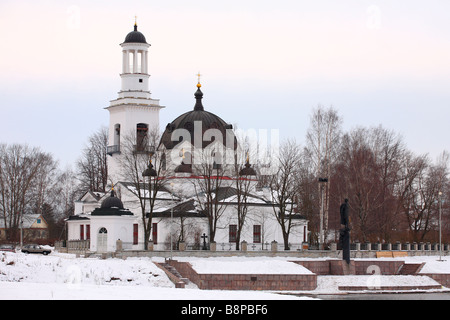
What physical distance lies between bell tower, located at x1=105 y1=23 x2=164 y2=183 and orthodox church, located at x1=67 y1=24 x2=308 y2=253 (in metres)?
0.09

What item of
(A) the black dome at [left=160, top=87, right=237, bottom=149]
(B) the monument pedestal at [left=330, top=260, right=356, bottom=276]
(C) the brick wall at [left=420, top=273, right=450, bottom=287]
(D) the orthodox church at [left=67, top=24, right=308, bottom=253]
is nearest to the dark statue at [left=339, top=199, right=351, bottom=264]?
(B) the monument pedestal at [left=330, top=260, right=356, bottom=276]

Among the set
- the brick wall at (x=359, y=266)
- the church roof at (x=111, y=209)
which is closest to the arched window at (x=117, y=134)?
the church roof at (x=111, y=209)

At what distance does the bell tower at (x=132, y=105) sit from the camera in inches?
2913

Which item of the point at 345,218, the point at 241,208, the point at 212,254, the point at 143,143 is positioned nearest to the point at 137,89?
the point at 143,143

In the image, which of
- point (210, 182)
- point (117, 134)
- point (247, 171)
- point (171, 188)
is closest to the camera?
point (210, 182)

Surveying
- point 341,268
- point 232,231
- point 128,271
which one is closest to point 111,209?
point 232,231

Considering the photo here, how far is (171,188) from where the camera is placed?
72.0 metres

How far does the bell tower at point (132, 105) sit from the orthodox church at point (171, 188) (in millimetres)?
86

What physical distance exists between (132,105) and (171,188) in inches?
347

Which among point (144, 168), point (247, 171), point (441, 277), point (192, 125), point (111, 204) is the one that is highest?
point (192, 125)

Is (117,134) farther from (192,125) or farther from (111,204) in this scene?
(111,204)

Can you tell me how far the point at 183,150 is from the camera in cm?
7300

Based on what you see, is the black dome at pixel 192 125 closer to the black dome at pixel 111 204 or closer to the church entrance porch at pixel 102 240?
the black dome at pixel 111 204

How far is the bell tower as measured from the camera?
243ft
